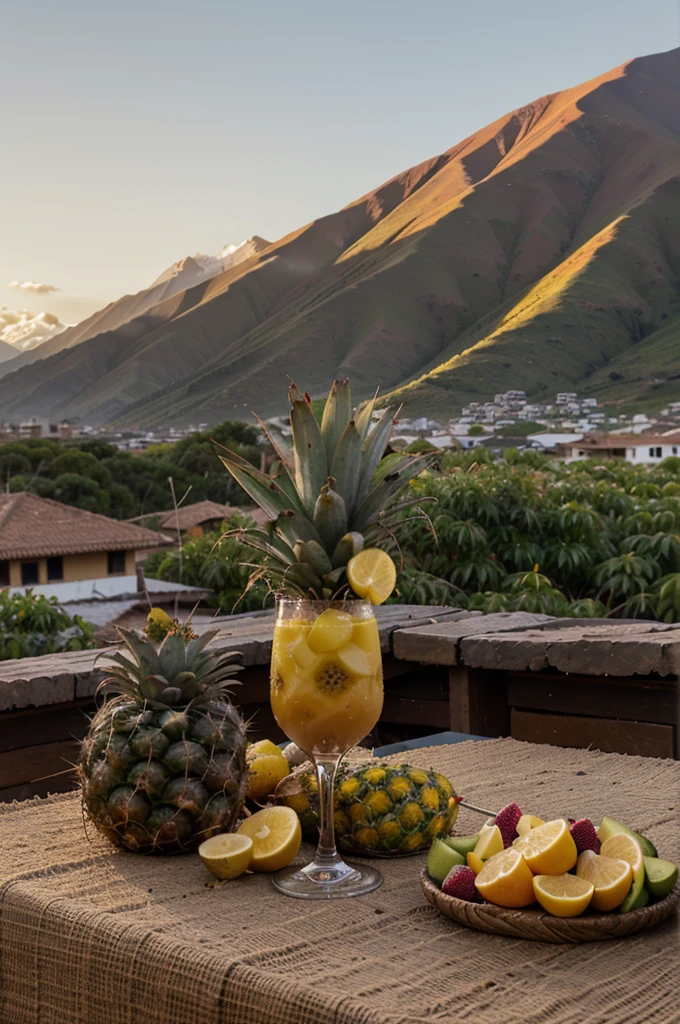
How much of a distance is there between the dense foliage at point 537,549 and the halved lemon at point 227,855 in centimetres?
558

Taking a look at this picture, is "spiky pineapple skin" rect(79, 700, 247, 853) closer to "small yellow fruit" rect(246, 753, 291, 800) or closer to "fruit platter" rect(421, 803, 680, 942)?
"small yellow fruit" rect(246, 753, 291, 800)

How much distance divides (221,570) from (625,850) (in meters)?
8.39

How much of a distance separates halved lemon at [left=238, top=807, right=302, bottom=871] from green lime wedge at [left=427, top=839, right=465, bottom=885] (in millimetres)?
228

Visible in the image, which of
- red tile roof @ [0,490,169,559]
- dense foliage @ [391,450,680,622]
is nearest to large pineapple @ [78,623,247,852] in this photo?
dense foliage @ [391,450,680,622]

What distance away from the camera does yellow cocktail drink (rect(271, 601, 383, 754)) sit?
1413 mm

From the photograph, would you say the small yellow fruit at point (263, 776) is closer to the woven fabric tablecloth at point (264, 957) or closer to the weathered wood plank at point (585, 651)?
the woven fabric tablecloth at point (264, 957)

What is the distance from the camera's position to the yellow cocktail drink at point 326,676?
1.41 meters

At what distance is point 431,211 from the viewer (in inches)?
5044

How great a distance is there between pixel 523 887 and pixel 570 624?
2.24 meters

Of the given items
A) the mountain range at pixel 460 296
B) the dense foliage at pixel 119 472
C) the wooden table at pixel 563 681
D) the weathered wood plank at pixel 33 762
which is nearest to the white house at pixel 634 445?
the mountain range at pixel 460 296

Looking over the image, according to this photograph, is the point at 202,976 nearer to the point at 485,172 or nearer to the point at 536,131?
the point at 485,172

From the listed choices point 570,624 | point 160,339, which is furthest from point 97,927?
point 160,339

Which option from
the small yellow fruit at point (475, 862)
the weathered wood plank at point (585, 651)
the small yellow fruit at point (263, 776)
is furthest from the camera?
the weathered wood plank at point (585, 651)

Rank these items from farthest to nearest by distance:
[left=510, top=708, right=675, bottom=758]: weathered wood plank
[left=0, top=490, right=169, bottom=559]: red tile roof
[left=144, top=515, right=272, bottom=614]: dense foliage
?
[left=0, top=490, right=169, bottom=559]: red tile roof, [left=144, top=515, right=272, bottom=614]: dense foliage, [left=510, top=708, right=675, bottom=758]: weathered wood plank
